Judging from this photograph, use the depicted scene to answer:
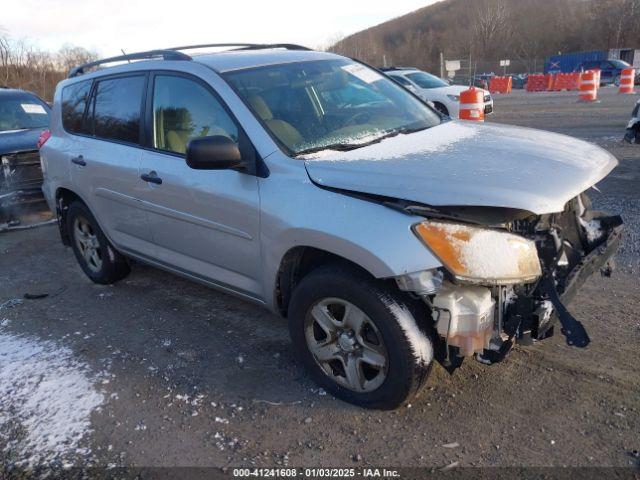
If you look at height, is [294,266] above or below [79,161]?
below

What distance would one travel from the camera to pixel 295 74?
3740 millimetres

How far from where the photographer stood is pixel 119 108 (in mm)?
4285

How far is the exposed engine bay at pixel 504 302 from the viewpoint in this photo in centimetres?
254

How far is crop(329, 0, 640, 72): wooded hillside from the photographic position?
6328cm

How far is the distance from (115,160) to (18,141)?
13.0 ft

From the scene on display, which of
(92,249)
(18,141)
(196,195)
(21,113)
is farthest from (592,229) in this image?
(21,113)

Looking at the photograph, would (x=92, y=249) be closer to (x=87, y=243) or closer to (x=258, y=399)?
(x=87, y=243)

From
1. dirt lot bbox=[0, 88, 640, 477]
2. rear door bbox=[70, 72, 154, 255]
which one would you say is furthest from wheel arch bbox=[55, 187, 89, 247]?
dirt lot bbox=[0, 88, 640, 477]

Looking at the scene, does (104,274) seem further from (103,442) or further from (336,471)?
(336,471)

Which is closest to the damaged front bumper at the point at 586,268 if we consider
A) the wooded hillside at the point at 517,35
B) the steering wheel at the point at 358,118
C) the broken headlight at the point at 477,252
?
the broken headlight at the point at 477,252

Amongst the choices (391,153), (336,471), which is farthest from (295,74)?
(336,471)

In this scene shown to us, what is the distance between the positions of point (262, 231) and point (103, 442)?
1.38 m

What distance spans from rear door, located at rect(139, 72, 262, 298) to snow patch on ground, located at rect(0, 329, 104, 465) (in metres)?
0.97

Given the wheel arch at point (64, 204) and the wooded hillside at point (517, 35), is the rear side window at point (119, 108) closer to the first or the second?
the wheel arch at point (64, 204)
